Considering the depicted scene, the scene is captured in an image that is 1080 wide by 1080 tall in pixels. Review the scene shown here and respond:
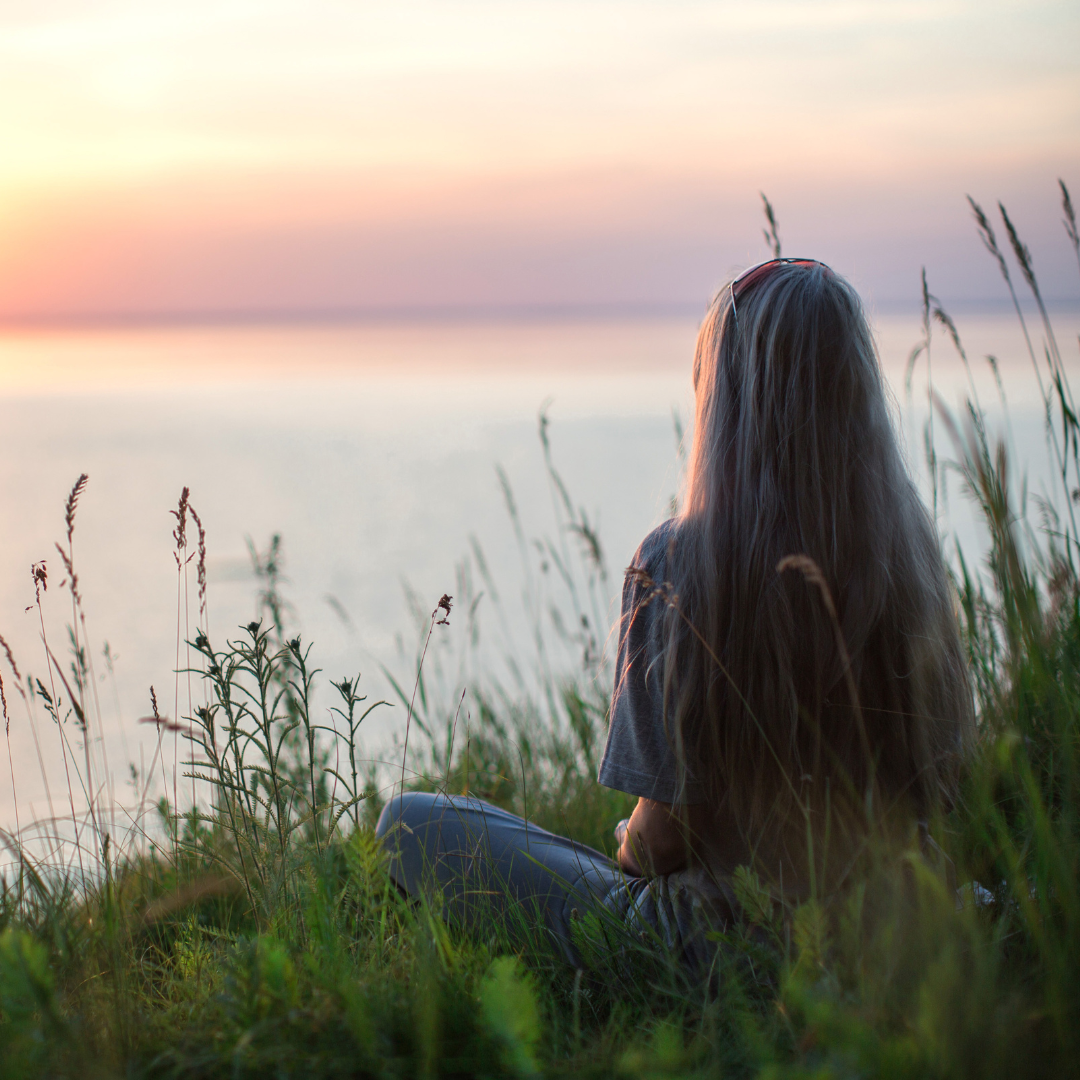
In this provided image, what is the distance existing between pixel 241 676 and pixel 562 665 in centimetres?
126

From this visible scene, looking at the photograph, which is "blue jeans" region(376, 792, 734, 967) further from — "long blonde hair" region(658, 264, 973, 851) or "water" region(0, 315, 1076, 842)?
"water" region(0, 315, 1076, 842)

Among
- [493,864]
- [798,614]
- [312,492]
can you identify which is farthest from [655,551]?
[312,492]

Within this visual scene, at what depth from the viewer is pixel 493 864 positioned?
1483mm

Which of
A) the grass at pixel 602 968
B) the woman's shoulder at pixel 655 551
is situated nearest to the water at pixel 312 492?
the woman's shoulder at pixel 655 551

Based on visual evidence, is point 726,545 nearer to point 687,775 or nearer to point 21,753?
point 687,775

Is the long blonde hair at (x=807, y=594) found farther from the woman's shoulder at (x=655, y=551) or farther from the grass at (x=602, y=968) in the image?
the grass at (x=602, y=968)

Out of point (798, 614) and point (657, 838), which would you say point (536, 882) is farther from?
point (798, 614)

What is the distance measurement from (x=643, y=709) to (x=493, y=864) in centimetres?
38

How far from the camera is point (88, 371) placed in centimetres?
1800

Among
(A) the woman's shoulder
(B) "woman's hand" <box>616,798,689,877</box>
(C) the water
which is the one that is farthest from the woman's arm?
(C) the water

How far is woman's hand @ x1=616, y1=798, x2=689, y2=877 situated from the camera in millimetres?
1373

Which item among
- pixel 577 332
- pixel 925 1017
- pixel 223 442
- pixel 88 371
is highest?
pixel 577 332

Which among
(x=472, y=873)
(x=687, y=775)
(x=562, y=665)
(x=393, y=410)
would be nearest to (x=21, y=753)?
(x=562, y=665)

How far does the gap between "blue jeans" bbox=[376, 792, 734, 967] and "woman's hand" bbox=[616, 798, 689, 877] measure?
0.07 ft
